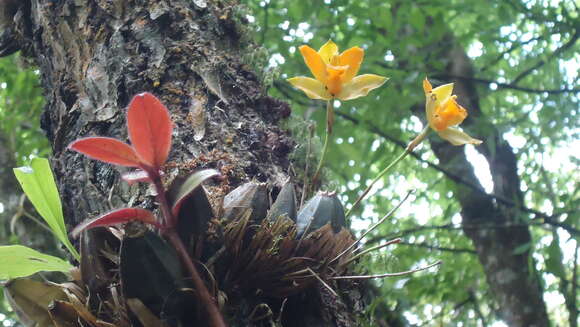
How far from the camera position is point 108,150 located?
698 mm

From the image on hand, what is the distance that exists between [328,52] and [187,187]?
0.38m

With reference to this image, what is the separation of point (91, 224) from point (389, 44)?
6.46 ft

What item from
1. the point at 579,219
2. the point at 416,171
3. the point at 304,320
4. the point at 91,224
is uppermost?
the point at 91,224

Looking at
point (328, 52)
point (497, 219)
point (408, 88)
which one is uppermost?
point (328, 52)

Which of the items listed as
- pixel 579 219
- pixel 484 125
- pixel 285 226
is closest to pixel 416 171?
pixel 484 125

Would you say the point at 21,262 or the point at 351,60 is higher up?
the point at 351,60

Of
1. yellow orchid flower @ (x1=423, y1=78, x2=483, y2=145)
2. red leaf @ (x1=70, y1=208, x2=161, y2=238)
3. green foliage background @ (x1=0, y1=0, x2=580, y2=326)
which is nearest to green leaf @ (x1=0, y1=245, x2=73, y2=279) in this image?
red leaf @ (x1=70, y1=208, x2=161, y2=238)

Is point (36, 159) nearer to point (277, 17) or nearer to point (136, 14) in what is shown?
point (136, 14)

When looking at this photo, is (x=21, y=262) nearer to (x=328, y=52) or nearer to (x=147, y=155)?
(x=147, y=155)

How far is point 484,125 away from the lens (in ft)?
8.09

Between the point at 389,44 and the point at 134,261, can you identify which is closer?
the point at 134,261

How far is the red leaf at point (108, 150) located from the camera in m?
0.69

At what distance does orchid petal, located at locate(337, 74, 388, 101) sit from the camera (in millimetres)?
974

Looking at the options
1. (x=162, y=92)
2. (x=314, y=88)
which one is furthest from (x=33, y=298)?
(x=314, y=88)
